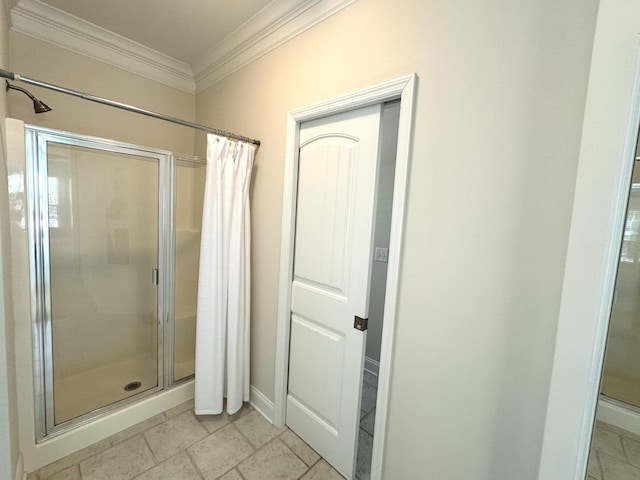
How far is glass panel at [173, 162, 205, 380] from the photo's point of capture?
208cm

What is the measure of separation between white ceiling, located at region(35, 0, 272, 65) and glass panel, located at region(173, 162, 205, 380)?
935mm

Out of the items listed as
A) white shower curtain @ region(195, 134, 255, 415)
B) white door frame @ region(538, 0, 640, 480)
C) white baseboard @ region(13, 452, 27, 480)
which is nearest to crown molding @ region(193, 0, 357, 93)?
white shower curtain @ region(195, 134, 255, 415)

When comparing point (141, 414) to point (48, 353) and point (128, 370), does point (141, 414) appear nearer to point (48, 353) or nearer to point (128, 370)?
point (128, 370)

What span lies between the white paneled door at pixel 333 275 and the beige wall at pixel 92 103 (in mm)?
1644

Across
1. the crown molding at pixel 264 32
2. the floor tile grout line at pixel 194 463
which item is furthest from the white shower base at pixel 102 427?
the crown molding at pixel 264 32

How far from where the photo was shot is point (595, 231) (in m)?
0.66

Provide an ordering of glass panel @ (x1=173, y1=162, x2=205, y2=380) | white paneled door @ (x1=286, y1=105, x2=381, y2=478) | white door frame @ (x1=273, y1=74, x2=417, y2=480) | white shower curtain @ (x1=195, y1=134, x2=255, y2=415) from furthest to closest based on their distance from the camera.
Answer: glass panel @ (x1=173, y1=162, x2=205, y2=380) → white shower curtain @ (x1=195, y1=134, x2=255, y2=415) → white paneled door @ (x1=286, y1=105, x2=381, y2=478) → white door frame @ (x1=273, y1=74, x2=417, y2=480)

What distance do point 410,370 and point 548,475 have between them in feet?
1.62

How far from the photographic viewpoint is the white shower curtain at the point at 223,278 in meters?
1.70

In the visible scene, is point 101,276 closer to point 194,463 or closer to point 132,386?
point 132,386

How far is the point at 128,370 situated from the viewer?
2.03m

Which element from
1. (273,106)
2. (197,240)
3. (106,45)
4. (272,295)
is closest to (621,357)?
(272,295)

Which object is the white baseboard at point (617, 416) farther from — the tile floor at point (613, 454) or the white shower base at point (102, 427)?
the white shower base at point (102, 427)

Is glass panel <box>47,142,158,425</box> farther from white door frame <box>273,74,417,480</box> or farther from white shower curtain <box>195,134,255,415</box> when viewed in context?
white door frame <box>273,74,417,480</box>
